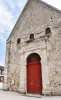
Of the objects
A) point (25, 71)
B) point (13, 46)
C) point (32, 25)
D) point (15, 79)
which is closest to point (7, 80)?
point (15, 79)

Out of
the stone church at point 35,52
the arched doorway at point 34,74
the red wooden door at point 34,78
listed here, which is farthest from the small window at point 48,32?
the red wooden door at point 34,78

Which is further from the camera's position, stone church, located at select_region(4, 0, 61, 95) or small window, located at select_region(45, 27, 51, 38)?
small window, located at select_region(45, 27, 51, 38)

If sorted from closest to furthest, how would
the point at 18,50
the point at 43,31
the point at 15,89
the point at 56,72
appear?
the point at 56,72 → the point at 43,31 → the point at 15,89 → the point at 18,50

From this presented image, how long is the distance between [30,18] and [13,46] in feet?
9.64

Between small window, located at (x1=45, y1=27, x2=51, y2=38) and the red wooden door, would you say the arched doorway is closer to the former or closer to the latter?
the red wooden door

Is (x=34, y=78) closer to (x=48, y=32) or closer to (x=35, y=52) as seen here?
(x=35, y=52)

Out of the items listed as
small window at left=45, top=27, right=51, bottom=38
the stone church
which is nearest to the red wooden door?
the stone church

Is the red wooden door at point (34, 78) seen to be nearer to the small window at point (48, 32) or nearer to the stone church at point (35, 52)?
the stone church at point (35, 52)

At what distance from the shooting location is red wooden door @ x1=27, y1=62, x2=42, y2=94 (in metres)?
10.3

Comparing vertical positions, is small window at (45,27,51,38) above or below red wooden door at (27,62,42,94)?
above

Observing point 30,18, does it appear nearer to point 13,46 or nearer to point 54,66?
point 13,46

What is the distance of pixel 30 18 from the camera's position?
39.3 ft

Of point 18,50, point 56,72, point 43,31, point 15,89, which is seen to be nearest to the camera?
point 56,72

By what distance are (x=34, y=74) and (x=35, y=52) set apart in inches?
65.1
